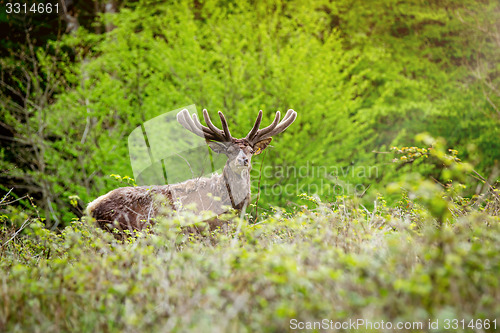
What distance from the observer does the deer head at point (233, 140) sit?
4.82m

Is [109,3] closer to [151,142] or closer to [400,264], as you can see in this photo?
[151,142]

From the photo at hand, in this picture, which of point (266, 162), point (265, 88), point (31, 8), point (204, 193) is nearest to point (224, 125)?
point (204, 193)

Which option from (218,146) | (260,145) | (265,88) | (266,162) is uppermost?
(265,88)

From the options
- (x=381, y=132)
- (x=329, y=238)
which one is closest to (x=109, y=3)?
(x=381, y=132)

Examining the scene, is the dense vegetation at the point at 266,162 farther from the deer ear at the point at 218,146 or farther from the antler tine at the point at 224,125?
the antler tine at the point at 224,125

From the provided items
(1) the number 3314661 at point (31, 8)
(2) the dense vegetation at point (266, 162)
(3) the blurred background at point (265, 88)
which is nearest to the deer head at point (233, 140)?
(2) the dense vegetation at point (266, 162)

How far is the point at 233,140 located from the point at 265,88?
4.14m

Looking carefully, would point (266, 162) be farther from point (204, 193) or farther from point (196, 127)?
point (204, 193)

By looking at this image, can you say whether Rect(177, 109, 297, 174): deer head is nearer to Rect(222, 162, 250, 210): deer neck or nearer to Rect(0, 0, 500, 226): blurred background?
Rect(222, 162, 250, 210): deer neck

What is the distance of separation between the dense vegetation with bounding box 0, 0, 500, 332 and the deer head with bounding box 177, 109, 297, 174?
0.69m

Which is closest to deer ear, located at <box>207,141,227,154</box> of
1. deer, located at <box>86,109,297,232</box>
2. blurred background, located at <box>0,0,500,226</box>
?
deer, located at <box>86,109,297,232</box>

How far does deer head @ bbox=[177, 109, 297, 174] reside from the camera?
482cm

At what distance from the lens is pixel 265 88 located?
883 cm

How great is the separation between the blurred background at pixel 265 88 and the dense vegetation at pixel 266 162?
0.06 m
